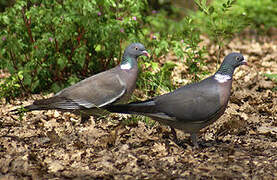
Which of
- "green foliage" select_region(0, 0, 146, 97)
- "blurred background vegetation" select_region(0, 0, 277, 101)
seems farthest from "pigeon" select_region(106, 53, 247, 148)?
"green foliage" select_region(0, 0, 146, 97)

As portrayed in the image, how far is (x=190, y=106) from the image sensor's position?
11.8 ft

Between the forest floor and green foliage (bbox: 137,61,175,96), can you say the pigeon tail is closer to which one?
the forest floor

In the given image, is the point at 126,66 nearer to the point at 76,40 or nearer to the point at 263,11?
the point at 76,40

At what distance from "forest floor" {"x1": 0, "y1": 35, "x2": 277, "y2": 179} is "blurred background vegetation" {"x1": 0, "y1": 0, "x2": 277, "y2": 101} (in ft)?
2.11

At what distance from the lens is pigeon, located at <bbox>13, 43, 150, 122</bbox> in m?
4.44

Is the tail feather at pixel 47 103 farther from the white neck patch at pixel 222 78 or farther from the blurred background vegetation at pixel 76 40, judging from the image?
the white neck patch at pixel 222 78

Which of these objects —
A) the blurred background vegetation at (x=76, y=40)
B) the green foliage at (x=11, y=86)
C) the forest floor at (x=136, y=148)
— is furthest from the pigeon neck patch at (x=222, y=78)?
the green foliage at (x=11, y=86)

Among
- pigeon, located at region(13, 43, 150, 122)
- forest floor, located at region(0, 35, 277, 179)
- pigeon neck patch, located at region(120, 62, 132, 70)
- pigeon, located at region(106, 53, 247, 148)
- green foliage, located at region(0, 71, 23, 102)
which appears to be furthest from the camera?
green foliage, located at region(0, 71, 23, 102)

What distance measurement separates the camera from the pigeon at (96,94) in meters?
4.44

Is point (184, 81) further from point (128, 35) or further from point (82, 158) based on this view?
point (82, 158)

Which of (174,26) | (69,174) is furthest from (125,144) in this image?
(174,26)

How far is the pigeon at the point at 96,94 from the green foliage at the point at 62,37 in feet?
2.43

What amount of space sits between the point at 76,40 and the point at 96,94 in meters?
1.21

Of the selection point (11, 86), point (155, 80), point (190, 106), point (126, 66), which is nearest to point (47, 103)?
point (126, 66)
